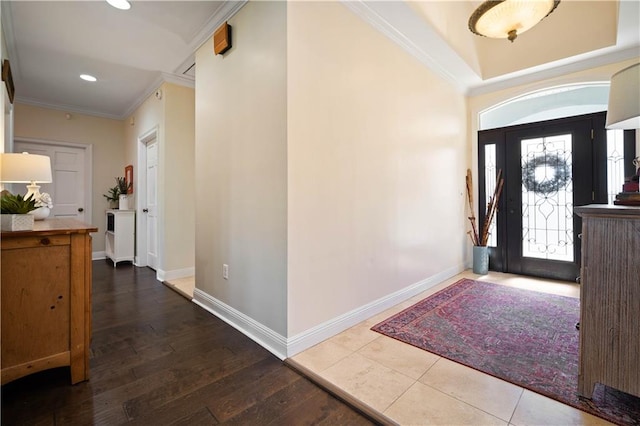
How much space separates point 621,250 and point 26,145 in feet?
24.4

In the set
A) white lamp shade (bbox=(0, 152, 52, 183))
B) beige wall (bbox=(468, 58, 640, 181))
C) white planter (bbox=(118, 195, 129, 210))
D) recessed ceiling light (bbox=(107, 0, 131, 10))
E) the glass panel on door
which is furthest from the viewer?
white planter (bbox=(118, 195, 129, 210))

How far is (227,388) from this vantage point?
1653 millimetres

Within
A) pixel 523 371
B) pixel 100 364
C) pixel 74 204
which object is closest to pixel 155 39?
pixel 100 364

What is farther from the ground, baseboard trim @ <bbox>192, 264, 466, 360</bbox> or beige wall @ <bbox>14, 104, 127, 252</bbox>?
beige wall @ <bbox>14, 104, 127, 252</bbox>

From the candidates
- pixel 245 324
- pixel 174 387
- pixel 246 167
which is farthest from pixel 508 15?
pixel 174 387

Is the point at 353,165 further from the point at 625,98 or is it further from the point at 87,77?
the point at 87,77

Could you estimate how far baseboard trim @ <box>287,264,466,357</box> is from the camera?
6.70 feet

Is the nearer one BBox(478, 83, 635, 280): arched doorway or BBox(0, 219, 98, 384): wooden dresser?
BBox(0, 219, 98, 384): wooden dresser

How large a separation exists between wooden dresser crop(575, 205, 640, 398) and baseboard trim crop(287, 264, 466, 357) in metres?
1.44

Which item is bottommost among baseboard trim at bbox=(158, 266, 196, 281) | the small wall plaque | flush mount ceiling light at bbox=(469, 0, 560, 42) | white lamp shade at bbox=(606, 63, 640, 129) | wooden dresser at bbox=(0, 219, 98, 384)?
baseboard trim at bbox=(158, 266, 196, 281)

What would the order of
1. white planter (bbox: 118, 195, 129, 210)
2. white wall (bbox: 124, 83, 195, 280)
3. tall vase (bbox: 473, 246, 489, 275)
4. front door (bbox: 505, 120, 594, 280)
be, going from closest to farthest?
front door (bbox: 505, 120, 594, 280)
white wall (bbox: 124, 83, 195, 280)
tall vase (bbox: 473, 246, 489, 275)
white planter (bbox: 118, 195, 129, 210)

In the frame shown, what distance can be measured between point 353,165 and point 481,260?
9.54 ft

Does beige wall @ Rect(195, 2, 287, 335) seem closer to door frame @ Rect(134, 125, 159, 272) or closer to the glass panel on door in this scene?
door frame @ Rect(134, 125, 159, 272)

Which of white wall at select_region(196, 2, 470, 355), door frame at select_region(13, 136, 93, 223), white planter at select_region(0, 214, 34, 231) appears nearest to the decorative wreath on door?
white wall at select_region(196, 2, 470, 355)
